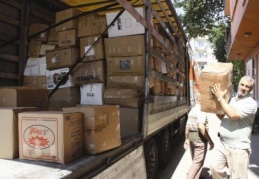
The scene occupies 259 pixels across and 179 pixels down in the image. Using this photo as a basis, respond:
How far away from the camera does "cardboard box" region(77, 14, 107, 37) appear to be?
14.7 feet

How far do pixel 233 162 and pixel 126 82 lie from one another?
1565mm

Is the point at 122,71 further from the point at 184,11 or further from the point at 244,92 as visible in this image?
the point at 184,11

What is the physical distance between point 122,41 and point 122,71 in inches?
14.6

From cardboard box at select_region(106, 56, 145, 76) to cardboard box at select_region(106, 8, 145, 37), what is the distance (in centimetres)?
31

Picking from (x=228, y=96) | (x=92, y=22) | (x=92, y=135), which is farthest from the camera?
(x=92, y=22)

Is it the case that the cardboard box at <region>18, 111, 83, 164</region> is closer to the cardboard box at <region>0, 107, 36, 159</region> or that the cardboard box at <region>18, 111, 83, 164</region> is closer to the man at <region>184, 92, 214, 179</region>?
the cardboard box at <region>0, 107, 36, 159</region>

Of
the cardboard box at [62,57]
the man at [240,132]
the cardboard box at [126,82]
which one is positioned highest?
the cardboard box at [62,57]

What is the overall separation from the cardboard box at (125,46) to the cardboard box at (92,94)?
425 mm

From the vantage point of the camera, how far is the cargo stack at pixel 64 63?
4547 millimetres

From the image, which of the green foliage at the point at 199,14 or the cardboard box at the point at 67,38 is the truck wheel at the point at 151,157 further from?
the green foliage at the point at 199,14

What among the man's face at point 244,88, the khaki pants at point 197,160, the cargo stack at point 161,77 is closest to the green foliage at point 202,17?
the cargo stack at point 161,77

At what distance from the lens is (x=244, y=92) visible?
398 cm

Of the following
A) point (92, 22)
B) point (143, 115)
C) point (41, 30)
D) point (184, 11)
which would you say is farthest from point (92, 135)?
point (184, 11)

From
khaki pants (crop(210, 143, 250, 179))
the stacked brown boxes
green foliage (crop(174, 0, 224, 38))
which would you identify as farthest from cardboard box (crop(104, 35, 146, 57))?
green foliage (crop(174, 0, 224, 38))
